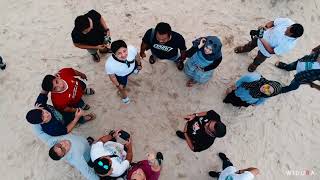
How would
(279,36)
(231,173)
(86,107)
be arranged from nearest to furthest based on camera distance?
1. (231,173)
2. (279,36)
3. (86,107)

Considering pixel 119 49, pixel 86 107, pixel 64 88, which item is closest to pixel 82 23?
pixel 119 49

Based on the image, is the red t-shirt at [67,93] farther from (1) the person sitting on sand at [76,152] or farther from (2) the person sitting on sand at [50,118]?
(1) the person sitting on sand at [76,152]

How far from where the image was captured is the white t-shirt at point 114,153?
15.8 feet

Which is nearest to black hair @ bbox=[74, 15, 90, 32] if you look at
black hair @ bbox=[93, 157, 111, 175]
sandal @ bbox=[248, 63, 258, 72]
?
black hair @ bbox=[93, 157, 111, 175]

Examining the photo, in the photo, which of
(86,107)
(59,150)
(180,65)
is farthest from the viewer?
(180,65)

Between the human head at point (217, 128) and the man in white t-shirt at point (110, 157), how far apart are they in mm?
1305

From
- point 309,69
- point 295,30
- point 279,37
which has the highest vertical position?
point 295,30

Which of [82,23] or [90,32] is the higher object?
[82,23]

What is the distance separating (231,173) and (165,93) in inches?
80.2

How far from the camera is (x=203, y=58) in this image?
17.6 feet

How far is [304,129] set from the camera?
6.50 m

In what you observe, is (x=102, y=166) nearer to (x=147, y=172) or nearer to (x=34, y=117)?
(x=147, y=172)

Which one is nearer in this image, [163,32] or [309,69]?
[163,32]

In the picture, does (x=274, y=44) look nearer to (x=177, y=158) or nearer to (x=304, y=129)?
(x=304, y=129)
